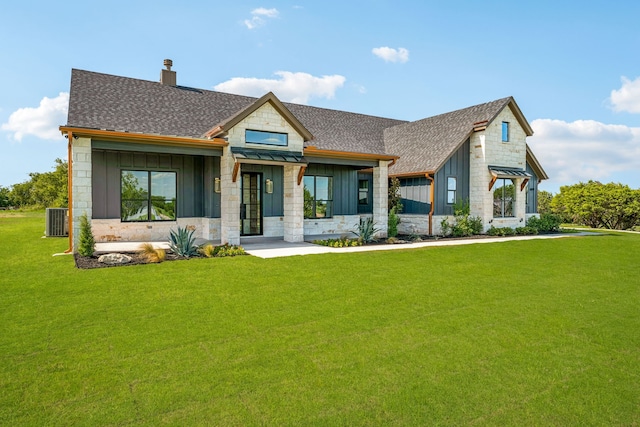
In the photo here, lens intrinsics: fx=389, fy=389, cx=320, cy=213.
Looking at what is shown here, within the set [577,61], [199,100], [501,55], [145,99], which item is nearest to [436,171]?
[501,55]

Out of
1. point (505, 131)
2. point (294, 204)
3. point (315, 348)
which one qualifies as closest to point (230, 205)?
point (294, 204)

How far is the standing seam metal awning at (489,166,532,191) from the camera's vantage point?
18391 mm

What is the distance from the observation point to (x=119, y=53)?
12938 millimetres

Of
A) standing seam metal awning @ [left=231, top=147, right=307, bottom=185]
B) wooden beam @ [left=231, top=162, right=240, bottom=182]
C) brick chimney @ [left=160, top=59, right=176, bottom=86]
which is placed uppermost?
brick chimney @ [left=160, top=59, right=176, bottom=86]


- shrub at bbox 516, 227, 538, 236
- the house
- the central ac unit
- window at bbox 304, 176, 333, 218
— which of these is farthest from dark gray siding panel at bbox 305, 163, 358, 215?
the central ac unit

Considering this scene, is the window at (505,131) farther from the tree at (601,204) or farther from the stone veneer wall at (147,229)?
the stone veneer wall at (147,229)

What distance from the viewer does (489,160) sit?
18.7 m

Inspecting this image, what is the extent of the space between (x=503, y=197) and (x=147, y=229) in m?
16.7

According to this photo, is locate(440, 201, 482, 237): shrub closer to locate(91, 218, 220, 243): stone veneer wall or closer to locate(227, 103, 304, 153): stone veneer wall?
locate(227, 103, 304, 153): stone veneer wall

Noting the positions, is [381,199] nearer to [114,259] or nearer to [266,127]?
[266,127]

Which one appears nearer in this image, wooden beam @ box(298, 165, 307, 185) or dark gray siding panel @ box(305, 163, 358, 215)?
wooden beam @ box(298, 165, 307, 185)

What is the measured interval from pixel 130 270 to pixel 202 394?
6.06m

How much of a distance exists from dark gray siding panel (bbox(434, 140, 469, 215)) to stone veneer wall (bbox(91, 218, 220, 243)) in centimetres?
1004

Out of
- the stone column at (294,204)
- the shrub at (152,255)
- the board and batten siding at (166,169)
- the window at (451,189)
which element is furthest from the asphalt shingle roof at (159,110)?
the shrub at (152,255)
